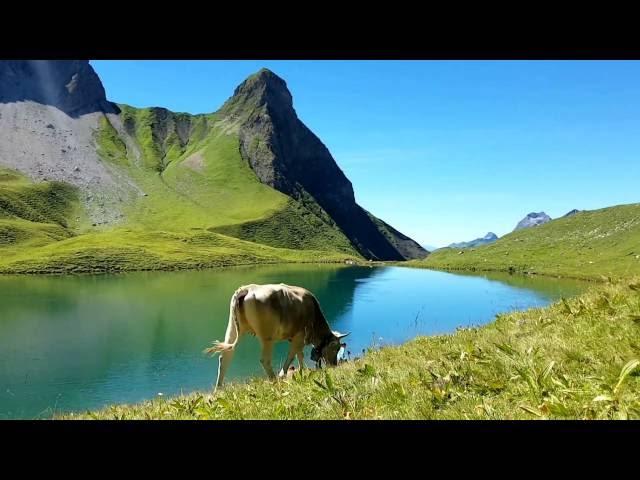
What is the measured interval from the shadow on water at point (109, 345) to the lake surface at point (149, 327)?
0.10 metres

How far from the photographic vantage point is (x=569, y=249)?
125125 mm

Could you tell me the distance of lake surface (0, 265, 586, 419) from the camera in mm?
29328

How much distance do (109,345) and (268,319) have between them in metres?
32.3

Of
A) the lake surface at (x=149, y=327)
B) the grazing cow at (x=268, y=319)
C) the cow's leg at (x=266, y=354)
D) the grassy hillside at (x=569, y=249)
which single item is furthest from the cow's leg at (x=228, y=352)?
the grassy hillside at (x=569, y=249)

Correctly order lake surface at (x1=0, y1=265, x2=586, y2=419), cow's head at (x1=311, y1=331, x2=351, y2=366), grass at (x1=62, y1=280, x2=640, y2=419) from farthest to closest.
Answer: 1. lake surface at (x1=0, y1=265, x2=586, y2=419)
2. cow's head at (x1=311, y1=331, x2=351, y2=366)
3. grass at (x1=62, y1=280, x2=640, y2=419)

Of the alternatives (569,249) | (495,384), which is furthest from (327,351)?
(569,249)

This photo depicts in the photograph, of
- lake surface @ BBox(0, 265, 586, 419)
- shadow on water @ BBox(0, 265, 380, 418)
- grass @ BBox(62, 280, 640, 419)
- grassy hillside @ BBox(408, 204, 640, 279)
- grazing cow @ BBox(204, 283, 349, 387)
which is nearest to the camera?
grass @ BBox(62, 280, 640, 419)

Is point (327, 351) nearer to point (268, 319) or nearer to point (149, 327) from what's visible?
point (268, 319)

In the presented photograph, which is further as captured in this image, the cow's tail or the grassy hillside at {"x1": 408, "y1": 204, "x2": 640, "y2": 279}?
the grassy hillside at {"x1": 408, "y1": 204, "x2": 640, "y2": 279}

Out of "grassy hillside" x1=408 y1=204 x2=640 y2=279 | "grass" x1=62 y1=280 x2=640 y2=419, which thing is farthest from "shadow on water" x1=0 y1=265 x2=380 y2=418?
"grassy hillside" x1=408 y1=204 x2=640 y2=279

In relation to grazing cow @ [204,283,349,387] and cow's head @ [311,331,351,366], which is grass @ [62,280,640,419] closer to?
grazing cow @ [204,283,349,387]

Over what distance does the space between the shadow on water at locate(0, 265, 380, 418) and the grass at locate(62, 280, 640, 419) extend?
21.0m
